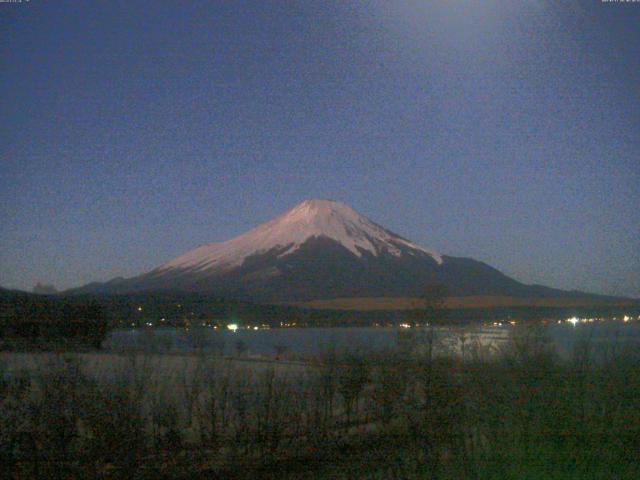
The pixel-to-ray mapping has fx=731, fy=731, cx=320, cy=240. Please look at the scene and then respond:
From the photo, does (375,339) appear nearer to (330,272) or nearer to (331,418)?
(331,418)

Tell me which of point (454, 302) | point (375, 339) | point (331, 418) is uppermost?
point (454, 302)

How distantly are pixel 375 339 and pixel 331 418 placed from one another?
3313 millimetres

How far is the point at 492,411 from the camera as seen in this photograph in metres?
9.02

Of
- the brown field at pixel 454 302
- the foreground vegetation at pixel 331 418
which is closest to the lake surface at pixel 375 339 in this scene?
the foreground vegetation at pixel 331 418

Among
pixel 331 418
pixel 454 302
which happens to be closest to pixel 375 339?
pixel 331 418

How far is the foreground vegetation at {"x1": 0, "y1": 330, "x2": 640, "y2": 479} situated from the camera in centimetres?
808

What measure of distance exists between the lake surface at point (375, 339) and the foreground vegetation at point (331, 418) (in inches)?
13.3

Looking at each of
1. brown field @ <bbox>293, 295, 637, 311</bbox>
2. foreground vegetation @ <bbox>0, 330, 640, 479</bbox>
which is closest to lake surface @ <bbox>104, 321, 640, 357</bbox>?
foreground vegetation @ <bbox>0, 330, 640, 479</bbox>

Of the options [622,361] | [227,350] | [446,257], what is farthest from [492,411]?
[446,257]

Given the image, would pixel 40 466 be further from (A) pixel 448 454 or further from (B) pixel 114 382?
(A) pixel 448 454

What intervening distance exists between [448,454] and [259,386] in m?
5.21

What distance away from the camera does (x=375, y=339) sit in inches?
677

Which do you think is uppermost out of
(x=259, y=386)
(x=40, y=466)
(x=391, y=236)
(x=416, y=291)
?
(x=391, y=236)

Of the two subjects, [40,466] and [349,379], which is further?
[349,379]
